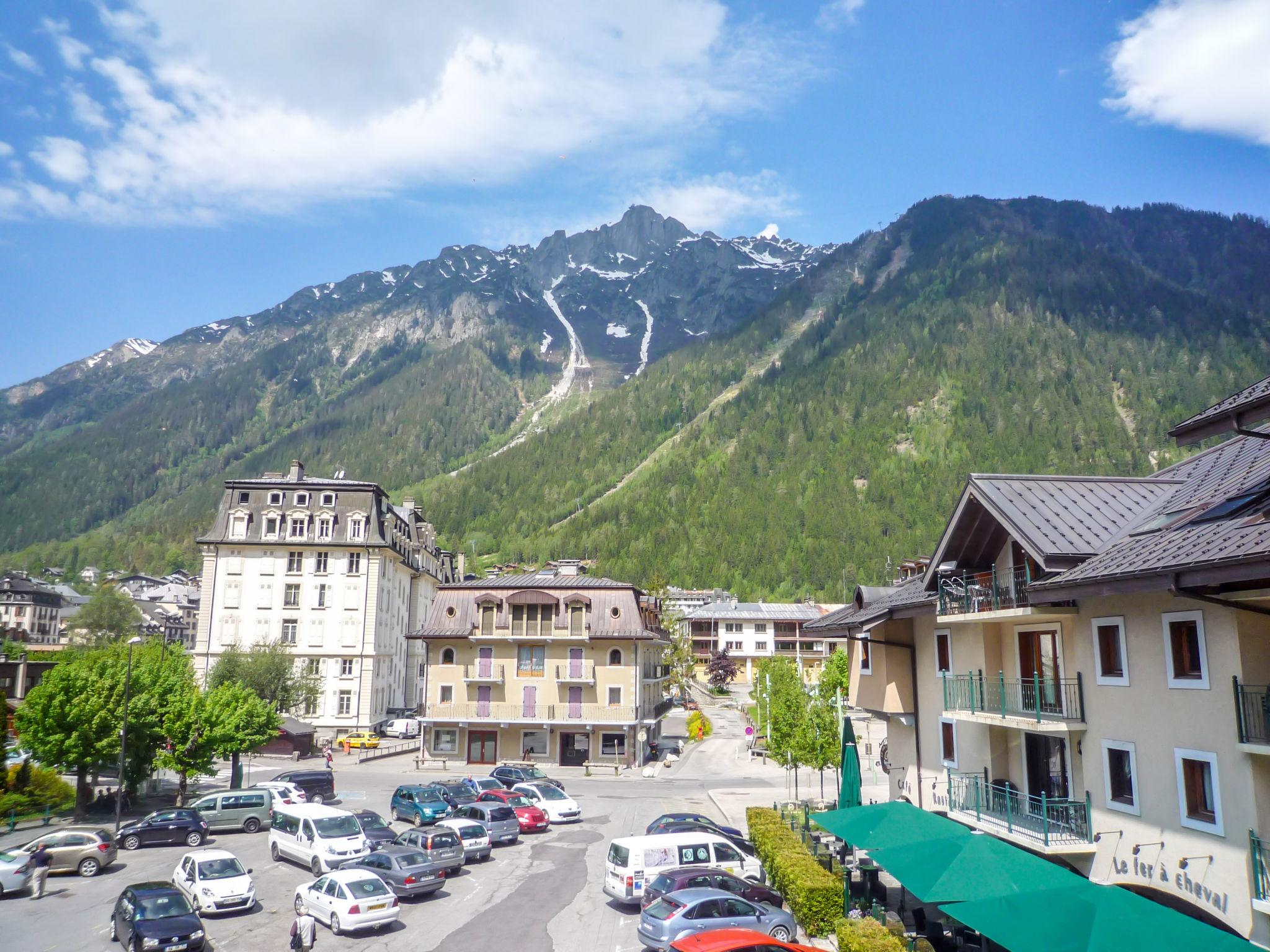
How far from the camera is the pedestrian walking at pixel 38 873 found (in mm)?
25844

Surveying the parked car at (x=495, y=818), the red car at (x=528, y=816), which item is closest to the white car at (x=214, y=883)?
the parked car at (x=495, y=818)

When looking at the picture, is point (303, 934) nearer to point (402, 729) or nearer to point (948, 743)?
point (948, 743)

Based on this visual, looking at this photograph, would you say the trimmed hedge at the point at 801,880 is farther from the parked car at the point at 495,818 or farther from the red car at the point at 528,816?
the red car at the point at 528,816

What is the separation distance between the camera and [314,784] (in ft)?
139

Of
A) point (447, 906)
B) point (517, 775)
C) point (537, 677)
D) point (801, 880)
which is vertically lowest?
point (517, 775)

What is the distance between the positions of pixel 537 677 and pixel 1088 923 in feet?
167

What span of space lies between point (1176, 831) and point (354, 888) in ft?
62.7

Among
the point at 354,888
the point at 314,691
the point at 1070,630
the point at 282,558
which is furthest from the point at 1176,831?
the point at 282,558

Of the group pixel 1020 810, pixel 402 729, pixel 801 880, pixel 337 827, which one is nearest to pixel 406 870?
pixel 337 827

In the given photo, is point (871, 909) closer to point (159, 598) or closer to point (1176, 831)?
point (1176, 831)

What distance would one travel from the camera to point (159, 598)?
18525 centimetres

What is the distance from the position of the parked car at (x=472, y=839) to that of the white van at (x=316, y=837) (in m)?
3.04

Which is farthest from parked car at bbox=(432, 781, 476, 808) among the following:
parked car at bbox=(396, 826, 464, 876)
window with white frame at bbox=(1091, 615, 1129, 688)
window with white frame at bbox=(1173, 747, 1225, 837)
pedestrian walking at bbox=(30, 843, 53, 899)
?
window with white frame at bbox=(1173, 747, 1225, 837)

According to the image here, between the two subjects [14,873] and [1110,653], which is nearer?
[1110,653]
